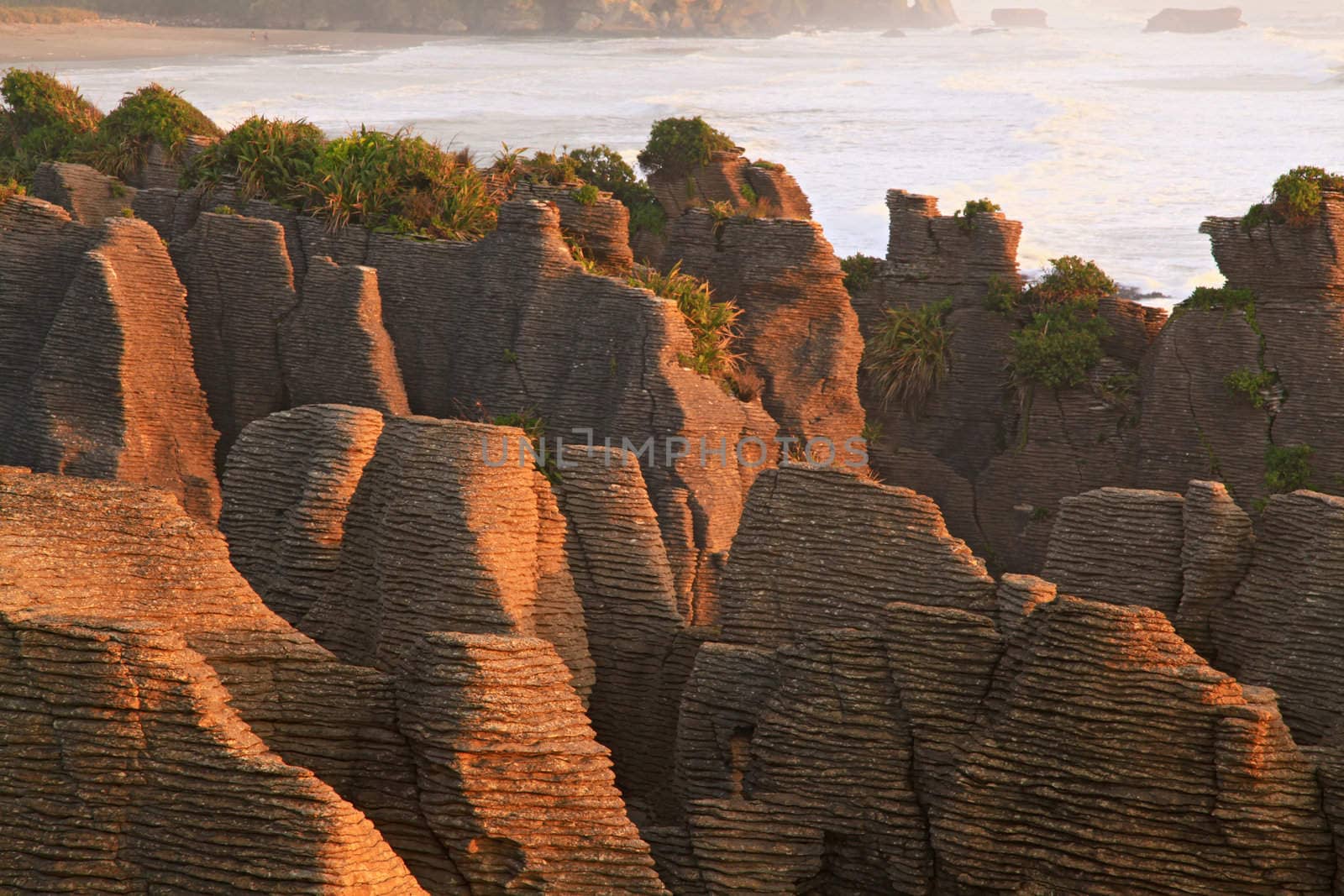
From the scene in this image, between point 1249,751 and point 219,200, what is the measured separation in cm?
1562

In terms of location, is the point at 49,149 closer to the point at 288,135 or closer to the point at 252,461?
the point at 288,135

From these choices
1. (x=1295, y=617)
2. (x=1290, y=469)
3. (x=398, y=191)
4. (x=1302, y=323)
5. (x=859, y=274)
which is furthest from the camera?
(x=859, y=274)

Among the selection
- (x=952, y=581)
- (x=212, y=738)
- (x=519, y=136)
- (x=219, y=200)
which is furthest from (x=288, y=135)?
(x=519, y=136)

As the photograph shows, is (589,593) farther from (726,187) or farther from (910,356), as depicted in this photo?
(726,187)

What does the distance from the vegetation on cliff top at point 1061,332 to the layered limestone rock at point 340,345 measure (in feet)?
30.1

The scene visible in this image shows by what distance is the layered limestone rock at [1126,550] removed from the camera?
482 inches

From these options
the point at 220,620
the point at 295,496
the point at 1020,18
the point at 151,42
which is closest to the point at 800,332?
the point at 295,496

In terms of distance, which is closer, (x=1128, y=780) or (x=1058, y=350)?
(x=1128, y=780)

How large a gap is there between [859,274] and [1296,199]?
729 centimetres

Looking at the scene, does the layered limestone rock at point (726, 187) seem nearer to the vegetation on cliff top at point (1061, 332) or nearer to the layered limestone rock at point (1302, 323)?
the vegetation on cliff top at point (1061, 332)

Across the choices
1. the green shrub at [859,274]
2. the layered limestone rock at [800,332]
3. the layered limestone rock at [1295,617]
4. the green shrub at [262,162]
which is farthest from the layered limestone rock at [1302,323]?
the green shrub at [262,162]

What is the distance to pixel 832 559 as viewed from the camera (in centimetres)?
1151

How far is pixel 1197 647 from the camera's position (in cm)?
1220

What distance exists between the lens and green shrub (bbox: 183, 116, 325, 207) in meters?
19.6
